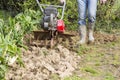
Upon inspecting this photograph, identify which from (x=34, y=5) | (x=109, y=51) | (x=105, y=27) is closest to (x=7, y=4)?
(x=34, y=5)

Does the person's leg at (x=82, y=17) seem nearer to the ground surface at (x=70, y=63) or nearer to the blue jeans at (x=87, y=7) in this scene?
the blue jeans at (x=87, y=7)

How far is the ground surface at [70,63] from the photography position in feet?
17.6

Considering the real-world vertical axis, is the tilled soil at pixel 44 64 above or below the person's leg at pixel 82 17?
below

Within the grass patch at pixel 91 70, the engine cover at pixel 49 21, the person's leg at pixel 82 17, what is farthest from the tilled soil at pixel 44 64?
the person's leg at pixel 82 17

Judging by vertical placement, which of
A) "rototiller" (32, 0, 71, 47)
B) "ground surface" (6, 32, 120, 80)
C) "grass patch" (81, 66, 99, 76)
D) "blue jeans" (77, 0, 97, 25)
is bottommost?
"grass patch" (81, 66, 99, 76)

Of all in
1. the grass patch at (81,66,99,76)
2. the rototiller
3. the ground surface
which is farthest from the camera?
the rototiller

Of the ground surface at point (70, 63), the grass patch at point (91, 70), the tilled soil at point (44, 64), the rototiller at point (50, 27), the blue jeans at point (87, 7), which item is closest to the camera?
the tilled soil at point (44, 64)

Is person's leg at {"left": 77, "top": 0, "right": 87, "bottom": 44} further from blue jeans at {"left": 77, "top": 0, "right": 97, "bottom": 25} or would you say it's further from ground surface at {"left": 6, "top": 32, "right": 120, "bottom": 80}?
ground surface at {"left": 6, "top": 32, "right": 120, "bottom": 80}

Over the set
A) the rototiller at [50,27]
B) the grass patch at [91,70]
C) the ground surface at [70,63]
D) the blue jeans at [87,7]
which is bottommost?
the grass patch at [91,70]

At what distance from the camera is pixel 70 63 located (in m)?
6.09

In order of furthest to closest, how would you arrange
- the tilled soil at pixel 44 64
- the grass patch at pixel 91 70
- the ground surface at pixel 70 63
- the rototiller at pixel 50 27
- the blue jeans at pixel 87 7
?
1. the blue jeans at pixel 87 7
2. the rototiller at pixel 50 27
3. the grass patch at pixel 91 70
4. the ground surface at pixel 70 63
5. the tilled soil at pixel 44 64

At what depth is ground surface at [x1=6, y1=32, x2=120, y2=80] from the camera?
538 cm

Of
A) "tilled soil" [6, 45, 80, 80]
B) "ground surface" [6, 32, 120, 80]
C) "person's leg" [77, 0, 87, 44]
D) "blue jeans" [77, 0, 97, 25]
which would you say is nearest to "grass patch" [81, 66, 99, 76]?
"ground surface" [6, 32, 120, 80]

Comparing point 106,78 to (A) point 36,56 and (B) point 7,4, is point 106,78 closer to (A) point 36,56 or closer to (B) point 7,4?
(A) point 36,56
